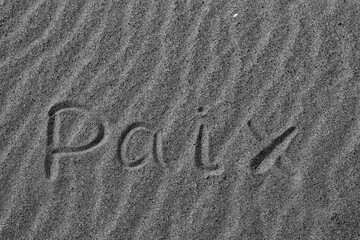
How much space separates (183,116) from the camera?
3314 mm

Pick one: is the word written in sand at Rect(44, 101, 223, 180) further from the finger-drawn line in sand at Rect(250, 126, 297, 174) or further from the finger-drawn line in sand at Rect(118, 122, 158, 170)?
the finger-drawn line in sand at Rect(250, 126, 297, 174)

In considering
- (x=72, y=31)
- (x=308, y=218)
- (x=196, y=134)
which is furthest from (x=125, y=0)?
(x=308, y=218)

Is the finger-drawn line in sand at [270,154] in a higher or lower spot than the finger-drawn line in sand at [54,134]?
lower

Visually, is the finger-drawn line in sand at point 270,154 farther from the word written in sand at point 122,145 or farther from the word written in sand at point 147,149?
the word written in sand at point 122,145

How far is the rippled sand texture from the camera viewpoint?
3.22m

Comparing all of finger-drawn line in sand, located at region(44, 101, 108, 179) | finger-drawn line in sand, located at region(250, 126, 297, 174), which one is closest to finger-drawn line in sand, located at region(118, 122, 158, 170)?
finger-drawn line in sand, located at region(44, 101, 108, 179)

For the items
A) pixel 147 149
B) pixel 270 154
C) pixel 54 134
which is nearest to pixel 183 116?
pixel 147 149

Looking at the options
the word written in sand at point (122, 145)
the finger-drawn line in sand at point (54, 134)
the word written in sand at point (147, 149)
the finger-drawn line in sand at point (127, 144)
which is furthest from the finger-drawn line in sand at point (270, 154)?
the finger-drawn line in sand at point (54, 134)

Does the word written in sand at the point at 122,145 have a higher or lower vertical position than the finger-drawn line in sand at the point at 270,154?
higher

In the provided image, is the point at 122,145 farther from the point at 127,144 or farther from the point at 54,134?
the point at 54,134

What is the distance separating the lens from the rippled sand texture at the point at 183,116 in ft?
10.6

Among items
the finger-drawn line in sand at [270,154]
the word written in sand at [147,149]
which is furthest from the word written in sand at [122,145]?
the finger-drawn line in sand at [270,154]

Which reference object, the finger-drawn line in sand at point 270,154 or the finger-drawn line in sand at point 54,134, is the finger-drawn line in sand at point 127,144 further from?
the finger-drawn line in sand at point 270,154

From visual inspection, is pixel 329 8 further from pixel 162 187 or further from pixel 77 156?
pixel 77 156
